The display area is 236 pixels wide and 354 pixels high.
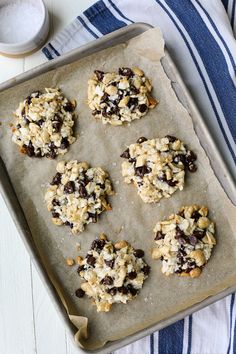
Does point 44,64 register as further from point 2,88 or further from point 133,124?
point 133,124

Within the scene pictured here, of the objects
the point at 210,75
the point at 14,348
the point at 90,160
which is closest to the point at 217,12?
the point at 210,75

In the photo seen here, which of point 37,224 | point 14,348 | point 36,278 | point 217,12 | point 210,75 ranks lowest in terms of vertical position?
point 14,348

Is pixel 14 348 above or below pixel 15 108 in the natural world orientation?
below

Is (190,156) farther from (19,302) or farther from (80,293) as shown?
(19,302)

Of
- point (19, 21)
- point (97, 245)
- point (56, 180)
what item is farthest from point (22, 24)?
point (97, 245)

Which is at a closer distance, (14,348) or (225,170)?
(225,170)

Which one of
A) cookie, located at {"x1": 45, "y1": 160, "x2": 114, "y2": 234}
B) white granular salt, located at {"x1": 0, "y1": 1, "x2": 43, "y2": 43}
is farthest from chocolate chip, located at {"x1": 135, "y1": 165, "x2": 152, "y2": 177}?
white granular salt, located at {"x1": 0, "y1": 1, "x2": 43, "y2": 43}
